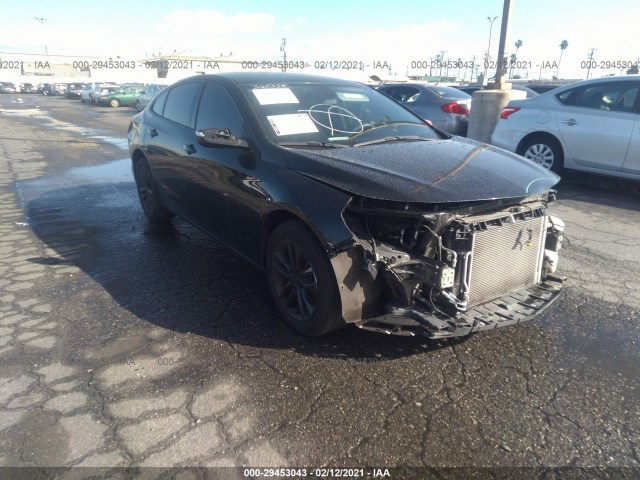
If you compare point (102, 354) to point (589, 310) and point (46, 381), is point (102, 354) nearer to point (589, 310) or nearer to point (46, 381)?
point (46, 381)

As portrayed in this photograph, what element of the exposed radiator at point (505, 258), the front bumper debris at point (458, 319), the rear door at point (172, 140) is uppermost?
the rear door at point (172, 140)

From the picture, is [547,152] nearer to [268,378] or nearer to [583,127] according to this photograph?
[583,127]

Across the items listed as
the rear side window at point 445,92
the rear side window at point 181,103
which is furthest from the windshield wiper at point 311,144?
the rear side window at point 445,92

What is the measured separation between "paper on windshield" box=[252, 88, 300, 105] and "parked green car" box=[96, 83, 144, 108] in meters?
31.5

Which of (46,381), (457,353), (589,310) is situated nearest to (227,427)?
(46,381)

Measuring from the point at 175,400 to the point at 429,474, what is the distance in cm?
138

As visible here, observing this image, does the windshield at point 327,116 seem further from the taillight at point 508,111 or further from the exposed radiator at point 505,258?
the taillight at point 508,111

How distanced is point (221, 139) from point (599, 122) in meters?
5.69

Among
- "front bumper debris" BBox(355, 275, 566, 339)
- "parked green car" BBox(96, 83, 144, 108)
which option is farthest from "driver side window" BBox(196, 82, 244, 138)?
"parked green car" BBox(96, 83, 144, 108)

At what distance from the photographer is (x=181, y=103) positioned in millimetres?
4652

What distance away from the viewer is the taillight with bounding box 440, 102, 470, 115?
9.69 metres

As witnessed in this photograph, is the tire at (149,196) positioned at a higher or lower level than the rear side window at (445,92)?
lower

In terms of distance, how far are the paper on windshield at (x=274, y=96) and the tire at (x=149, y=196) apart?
82.0 inches

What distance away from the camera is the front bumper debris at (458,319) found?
101 inches
